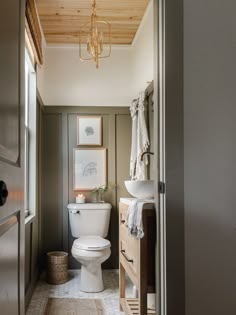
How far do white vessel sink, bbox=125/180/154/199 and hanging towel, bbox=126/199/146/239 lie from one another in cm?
17

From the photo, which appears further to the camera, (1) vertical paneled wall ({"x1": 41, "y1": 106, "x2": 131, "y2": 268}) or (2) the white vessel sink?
(1) vertical paneled wall ({"x1": 41, "y1": 106, "x2": 131, "y2": 268})

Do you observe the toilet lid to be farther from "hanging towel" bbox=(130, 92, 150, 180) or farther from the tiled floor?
"hanging towel" bbox=(130, 92, 150, 180)

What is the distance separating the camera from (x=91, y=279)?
3.24 m

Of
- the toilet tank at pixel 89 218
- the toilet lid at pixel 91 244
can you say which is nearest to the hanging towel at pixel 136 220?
the toilet lid at pixel 91 244

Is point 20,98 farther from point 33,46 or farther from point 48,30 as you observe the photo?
point 48,30

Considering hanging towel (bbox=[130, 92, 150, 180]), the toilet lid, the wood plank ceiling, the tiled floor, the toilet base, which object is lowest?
the tiled floor

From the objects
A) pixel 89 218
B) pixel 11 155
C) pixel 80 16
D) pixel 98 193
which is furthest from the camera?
pixel 98 193

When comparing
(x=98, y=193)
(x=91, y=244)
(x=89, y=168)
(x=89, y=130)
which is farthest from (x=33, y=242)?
(x=89, y=130)

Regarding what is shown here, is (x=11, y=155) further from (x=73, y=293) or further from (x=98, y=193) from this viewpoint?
(x=98, y=193)

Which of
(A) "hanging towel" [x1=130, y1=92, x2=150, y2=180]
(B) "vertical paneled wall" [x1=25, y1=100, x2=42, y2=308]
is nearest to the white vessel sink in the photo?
(A) "hanging towel" [x1=130, y1=92, x2=150, y2=180]

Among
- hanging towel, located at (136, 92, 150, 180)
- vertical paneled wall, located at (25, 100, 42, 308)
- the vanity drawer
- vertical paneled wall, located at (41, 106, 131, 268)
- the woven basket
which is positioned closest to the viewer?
the vanity drawer

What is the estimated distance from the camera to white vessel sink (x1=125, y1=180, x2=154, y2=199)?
7.88 feet

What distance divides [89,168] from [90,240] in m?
0.88

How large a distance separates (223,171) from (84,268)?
6.52 ft
